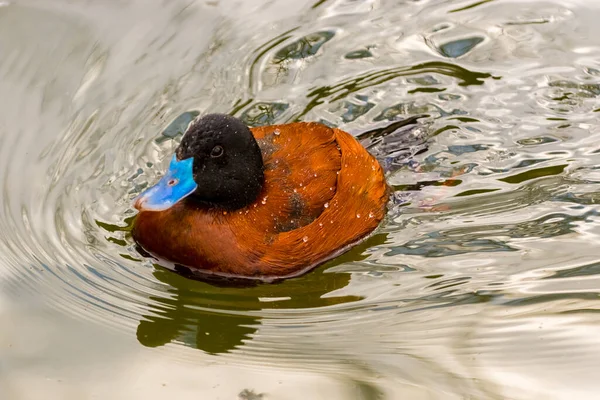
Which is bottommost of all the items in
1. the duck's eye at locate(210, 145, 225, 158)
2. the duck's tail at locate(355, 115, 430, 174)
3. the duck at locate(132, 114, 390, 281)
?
the duck's tail at locate(355, 115, 430, 174)

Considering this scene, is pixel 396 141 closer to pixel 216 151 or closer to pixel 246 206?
pixel 246 206

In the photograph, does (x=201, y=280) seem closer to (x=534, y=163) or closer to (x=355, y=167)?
(x=355, y=167)

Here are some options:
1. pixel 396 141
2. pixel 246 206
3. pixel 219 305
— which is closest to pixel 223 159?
pixel 246 206

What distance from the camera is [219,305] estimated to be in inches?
185

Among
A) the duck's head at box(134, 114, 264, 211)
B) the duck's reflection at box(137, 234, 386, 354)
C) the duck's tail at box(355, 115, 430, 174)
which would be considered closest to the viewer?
the duck's reflection at box(137, 234, 386, 354)

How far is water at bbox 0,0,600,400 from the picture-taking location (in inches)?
167

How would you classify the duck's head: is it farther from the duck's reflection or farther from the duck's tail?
the duck's tail

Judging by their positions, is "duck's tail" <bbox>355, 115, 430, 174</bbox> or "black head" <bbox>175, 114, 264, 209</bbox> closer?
→ "black head" <bbox>175, 114, 264, 209</bbox>

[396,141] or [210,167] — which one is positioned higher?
[210,167]

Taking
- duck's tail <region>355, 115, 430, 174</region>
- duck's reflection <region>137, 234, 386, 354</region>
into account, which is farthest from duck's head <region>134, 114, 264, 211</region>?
duck's tail <region>355, 115, 430, 174</region>

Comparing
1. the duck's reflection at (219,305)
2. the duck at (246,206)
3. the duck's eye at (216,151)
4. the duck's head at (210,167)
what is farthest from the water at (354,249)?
the duck's eye at (216,151)

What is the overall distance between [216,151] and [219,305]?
2.72 ft

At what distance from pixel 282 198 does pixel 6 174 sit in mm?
1900

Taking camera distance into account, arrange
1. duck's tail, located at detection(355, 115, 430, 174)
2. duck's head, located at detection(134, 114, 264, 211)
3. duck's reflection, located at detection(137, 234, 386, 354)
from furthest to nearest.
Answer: duck's tail, located at detection(355, 115, 430, 174) < duck's head, located at detection(134, 114, 264, 211) < duck's reflection, located at detection(137, 234, 386, 354)
